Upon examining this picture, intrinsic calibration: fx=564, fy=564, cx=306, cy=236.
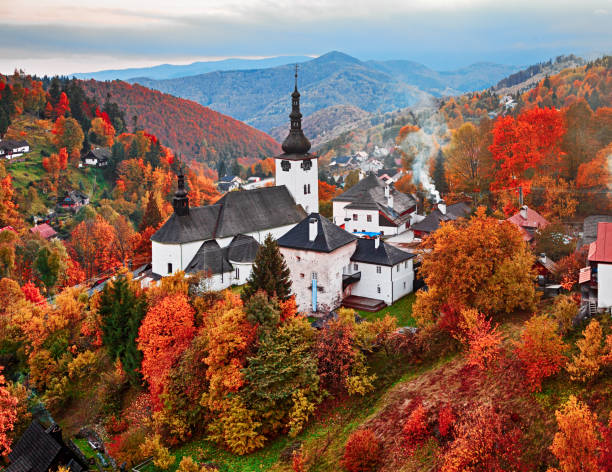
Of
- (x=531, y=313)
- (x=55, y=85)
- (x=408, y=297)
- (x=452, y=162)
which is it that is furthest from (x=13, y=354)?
(x=55, y=85)

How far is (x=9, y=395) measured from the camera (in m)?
33.9

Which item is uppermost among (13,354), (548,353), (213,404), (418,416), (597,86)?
(597,86)

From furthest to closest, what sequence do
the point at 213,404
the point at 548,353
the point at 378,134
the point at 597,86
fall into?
1. the point at 378,134
2. the point at 597,86
3. the point at 213,404
4. the point at 548,353

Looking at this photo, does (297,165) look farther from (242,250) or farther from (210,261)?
(210,261)

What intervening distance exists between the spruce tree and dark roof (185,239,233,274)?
26.5 ft

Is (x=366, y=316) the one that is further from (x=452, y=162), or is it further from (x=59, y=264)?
(x=59, y=264)

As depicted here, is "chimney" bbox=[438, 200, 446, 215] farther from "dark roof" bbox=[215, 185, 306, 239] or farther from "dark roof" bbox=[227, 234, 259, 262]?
"dark roof" bbox=[227, 234, 259, 262]

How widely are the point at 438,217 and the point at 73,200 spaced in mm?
73630

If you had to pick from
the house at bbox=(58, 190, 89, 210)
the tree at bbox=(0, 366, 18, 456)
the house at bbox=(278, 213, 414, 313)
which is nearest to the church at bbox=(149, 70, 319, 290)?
the house at bbox=(278, 213, 414, 313)

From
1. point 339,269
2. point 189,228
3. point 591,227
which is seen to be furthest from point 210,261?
point 591,227

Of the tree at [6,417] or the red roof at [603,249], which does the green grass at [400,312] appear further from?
the tree at [6,417]

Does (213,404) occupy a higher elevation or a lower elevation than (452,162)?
lower

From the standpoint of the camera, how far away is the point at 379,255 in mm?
37688

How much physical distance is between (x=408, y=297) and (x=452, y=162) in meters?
27.4
